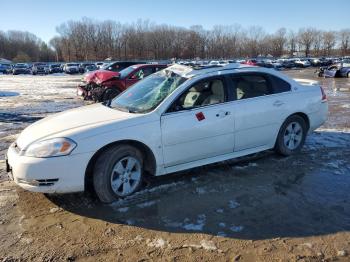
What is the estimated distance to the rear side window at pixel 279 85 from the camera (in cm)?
612

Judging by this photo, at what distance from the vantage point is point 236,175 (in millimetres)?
5527

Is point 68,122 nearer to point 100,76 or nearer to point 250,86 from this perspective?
point 250,86

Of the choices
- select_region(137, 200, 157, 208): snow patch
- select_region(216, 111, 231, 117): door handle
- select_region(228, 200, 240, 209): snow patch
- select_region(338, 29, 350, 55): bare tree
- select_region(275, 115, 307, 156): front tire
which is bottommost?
select_region(228, 200, 240, 209): snow patch

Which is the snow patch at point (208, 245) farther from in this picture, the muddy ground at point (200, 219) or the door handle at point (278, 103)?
the door handle at point (278, 103)

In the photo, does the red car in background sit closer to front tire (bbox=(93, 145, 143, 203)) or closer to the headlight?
front tire (bbox=(93, 145, 143, 203))

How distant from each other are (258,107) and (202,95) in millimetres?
986

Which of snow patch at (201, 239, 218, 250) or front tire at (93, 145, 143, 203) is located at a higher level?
front tire at (93, 145, 143, 203)

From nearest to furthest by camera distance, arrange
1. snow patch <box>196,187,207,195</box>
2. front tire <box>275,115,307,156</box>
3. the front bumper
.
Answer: the front bumper
snow patch <box>196,187,207,195</box>
front tire <box>275,115,307,156</box>

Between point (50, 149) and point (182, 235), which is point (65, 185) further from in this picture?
point (182, 235)

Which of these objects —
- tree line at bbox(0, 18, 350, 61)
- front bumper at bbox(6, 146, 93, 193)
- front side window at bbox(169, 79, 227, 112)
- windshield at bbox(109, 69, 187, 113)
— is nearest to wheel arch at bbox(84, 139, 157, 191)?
front bumper at bbox(6, 146, 93, 193)

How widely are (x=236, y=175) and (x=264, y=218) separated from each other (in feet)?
4.62

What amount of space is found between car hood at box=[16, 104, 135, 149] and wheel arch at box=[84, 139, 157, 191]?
30 cm

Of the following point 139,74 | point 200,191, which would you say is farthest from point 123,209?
point 139,74

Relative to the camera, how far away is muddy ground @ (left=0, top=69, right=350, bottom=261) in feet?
11.6
